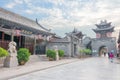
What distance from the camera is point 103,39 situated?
74.4 metres

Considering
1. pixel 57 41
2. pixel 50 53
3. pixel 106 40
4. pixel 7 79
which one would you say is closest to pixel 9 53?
pixel 7 79

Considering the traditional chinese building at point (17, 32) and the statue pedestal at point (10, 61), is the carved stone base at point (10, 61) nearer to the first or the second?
the statue pedestal at point (10, 61)

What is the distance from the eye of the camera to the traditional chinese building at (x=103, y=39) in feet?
235

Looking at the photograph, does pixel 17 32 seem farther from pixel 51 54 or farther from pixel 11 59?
pixel 11 59

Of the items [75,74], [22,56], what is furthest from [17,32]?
[75,74]

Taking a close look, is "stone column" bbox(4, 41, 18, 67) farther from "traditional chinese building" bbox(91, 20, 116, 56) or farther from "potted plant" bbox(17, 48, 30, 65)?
"traditional chinese building" bbox(91, 20, 116, 56)

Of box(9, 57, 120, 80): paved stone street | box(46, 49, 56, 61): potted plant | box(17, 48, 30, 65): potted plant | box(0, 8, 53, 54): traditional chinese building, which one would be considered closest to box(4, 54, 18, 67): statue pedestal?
box(17, 48, 30, 65): potted plant

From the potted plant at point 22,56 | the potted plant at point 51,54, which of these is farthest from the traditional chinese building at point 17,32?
the potted plant at point 22,56

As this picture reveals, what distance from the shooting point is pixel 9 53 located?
18375 millimetres

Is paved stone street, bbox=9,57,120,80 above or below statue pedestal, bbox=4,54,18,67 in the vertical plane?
below

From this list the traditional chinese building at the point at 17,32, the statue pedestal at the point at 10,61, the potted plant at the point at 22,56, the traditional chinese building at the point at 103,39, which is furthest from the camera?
the traditional chinese building at the point at 103,39

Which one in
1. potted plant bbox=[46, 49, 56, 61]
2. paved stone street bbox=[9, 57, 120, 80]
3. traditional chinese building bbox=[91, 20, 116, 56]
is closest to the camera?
paved stone street bbox=[9, 57, 120, 80]

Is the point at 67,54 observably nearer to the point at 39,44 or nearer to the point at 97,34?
the point at 39,44

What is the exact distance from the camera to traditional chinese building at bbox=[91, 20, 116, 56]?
71.6 meters
